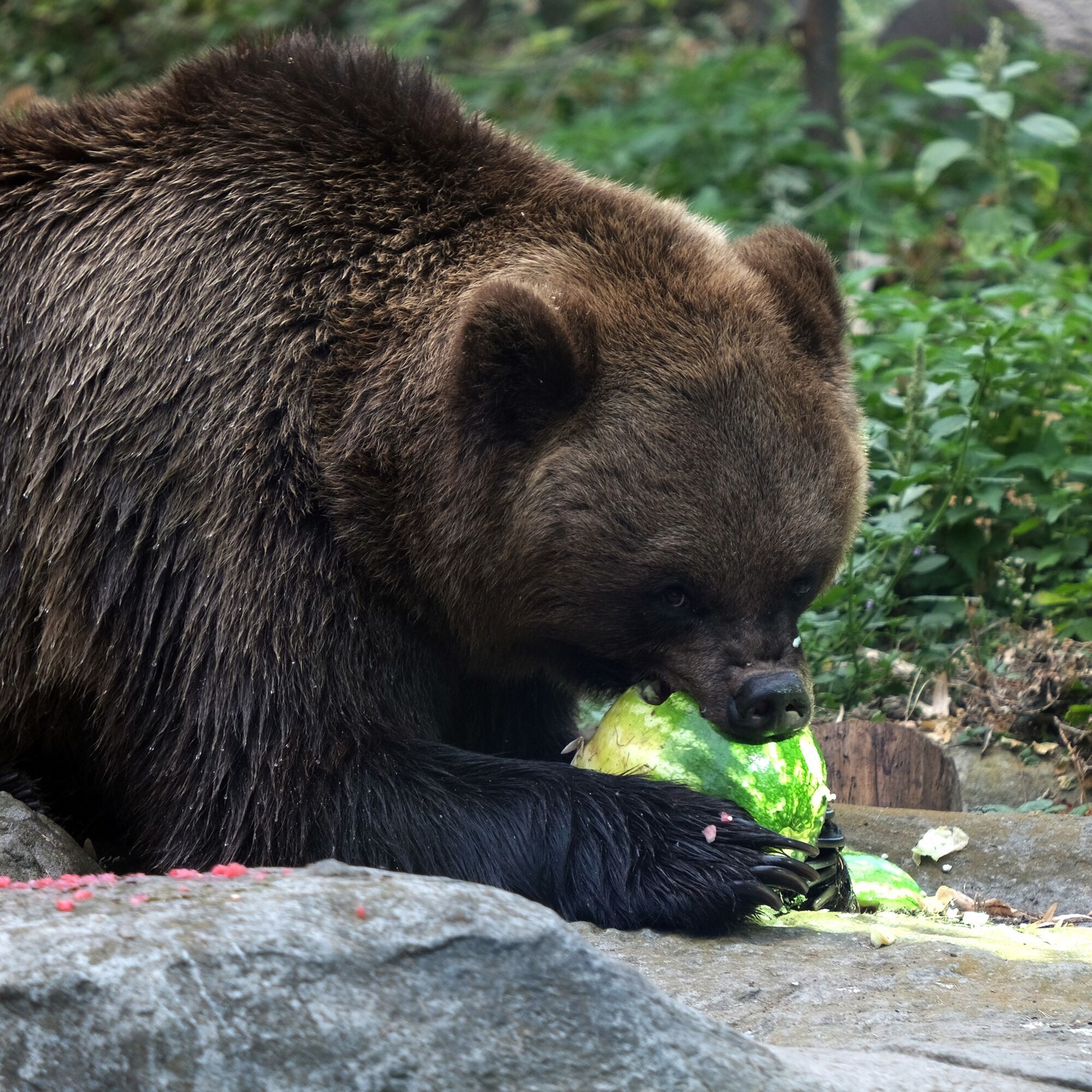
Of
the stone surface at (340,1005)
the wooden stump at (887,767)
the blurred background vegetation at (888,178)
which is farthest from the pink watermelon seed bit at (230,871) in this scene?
the blurred background vegetation at (888,178)

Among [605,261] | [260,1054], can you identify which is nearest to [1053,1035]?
[260,1054]

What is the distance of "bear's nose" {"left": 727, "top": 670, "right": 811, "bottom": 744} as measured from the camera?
392 cm

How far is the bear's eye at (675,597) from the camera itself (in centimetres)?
405

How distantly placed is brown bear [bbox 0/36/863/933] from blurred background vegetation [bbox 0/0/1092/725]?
98 cm

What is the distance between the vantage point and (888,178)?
1060 centimetres

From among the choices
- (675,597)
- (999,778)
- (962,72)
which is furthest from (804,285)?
(962,72)

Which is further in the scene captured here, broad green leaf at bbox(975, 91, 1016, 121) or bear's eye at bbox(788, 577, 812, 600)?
broad green leaf at bbox(975, 91, 1016, 121)

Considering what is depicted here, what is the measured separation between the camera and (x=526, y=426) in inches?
164

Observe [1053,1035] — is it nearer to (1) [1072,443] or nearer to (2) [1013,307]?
(1) [1072,443]

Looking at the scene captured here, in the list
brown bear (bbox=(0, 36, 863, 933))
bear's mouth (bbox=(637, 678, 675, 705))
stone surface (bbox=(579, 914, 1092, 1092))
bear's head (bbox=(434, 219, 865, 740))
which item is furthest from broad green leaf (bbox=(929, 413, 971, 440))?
stone surface (bbox=(579, 914, 1092, 1092))

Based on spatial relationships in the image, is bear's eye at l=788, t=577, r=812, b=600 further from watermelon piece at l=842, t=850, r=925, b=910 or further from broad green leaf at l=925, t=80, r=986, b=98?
broad green leaf at l=925, t=80, r=986, b=98

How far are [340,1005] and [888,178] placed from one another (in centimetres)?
944

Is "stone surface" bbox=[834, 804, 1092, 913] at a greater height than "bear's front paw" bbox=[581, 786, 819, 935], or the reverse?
"bear's front paw" bbox=[581, 786, 819, 935]

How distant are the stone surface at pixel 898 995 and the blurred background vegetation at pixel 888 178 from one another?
7.96 ft
